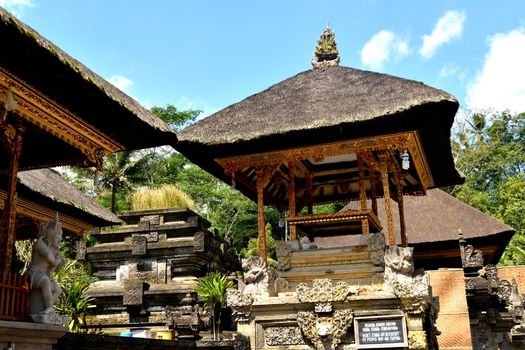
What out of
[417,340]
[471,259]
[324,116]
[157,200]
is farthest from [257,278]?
[157,200]

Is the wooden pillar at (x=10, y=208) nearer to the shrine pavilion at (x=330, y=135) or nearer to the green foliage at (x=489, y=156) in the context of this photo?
the shrine pavilion at (x=330, y=135)

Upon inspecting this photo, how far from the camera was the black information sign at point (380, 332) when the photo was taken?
995cm

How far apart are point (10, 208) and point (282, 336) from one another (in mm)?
5726

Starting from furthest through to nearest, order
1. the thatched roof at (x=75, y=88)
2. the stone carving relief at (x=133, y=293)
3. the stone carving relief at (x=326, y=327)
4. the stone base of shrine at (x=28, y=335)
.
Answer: the stone carving relief at (x=133, y=293)
the stone carving relief at (x=326, y=327)
the thatched roof at (x=75, y=88)
the stone base of shrine at (x=28, y=335)

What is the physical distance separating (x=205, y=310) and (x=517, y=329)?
10618 mm

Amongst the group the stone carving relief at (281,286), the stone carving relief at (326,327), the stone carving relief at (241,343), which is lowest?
the stone carving relief at (241,343)

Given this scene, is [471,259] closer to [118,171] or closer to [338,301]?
[338,301]

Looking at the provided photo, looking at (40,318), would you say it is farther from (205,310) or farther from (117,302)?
(117,302)

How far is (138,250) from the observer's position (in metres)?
18.8

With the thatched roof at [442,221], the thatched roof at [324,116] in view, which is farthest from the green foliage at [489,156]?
the thatched roof at [324,116]

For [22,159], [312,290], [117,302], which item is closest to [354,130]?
[312,290]

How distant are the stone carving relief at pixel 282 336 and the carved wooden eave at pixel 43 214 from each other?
6.47 meters

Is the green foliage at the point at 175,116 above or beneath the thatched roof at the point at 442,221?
above

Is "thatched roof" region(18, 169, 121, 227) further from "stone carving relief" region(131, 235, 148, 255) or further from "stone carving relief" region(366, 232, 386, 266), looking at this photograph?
"stone carving relief" region(366, 232, 386, 266)
